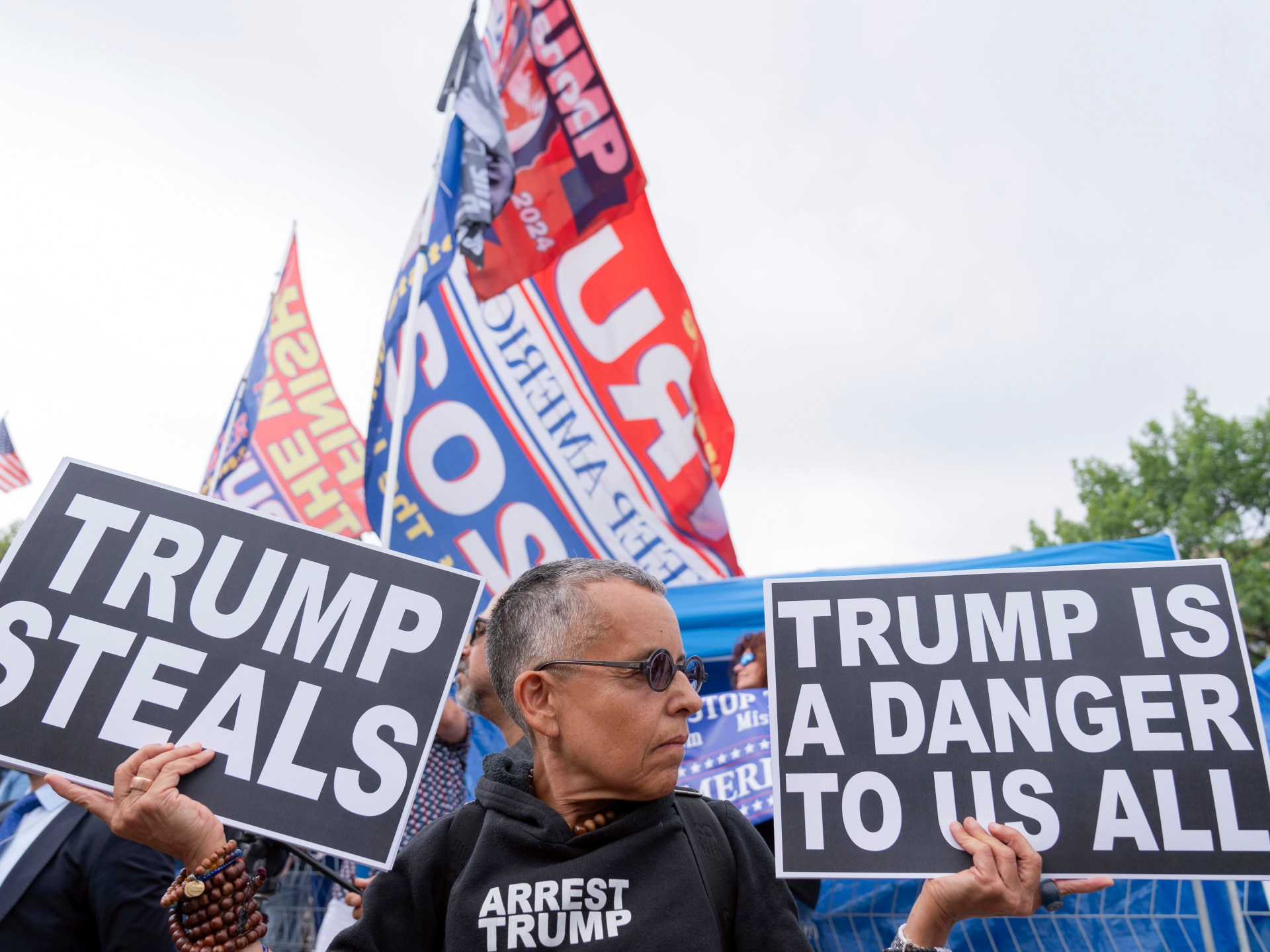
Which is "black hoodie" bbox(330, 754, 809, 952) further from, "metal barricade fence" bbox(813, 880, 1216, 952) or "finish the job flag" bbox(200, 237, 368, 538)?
"finish the job flag" bbox(200, 237, 368, 538)

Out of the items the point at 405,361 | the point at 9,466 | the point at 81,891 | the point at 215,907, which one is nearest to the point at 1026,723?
the point at 215,907

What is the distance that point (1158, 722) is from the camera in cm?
172

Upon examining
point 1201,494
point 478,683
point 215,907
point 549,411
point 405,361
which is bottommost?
point 215,907

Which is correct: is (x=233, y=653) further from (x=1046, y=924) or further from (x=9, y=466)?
(x=9, y=466)

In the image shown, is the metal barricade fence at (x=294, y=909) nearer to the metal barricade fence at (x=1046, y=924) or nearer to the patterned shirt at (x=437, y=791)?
the patterned shirt at (x=437, y=791)

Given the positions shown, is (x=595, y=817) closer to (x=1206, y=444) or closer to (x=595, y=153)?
(x=595, y=153)

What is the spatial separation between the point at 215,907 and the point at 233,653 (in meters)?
0.53

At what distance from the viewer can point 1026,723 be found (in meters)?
1.75

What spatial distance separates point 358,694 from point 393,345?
14.1 feet

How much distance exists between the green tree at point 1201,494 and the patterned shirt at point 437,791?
24533 mm

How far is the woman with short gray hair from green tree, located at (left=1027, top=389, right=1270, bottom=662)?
1010 inches

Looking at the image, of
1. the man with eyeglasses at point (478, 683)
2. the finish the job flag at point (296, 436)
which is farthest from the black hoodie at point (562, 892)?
the finish the job flag at point (296, 436)

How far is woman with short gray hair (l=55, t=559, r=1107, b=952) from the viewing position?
148 cm

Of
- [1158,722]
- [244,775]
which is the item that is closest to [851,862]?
[1158,722]
